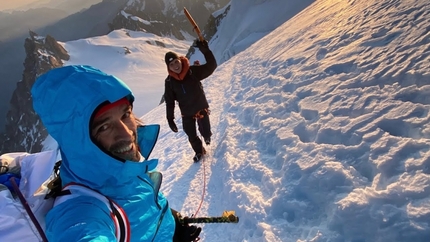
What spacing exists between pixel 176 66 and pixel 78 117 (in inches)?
152

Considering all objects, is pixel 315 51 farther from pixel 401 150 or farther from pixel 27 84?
pixel 27 84

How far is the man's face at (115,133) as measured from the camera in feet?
6.49

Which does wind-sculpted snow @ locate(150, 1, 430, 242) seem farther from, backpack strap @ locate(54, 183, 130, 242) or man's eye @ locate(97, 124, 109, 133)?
man's eye @ locate(97, 124, 109, 133)

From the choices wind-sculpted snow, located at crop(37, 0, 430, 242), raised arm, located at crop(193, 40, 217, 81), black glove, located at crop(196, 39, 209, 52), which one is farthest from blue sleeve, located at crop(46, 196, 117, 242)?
black glove, located at crop(196, 39, 209, 52)

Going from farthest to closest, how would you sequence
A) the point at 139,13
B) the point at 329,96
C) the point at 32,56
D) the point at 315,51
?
the point at 139,13 < the point at 32,56 < the point at 315,51 < the point at 329,96

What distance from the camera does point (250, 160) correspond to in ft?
17.6

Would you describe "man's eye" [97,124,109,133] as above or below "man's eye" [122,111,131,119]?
above

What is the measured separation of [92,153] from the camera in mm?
1880

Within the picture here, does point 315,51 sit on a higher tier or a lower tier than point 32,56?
lower

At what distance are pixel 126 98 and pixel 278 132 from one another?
361 cm

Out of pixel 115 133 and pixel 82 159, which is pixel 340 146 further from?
pixel 82 159

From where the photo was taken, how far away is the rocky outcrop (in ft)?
353

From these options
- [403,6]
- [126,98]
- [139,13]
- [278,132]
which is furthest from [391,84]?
[139,13]

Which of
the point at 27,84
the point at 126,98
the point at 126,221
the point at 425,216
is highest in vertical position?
the point at 27,84
